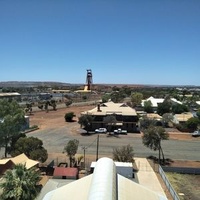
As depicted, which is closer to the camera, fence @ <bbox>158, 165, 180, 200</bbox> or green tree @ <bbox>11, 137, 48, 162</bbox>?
fence @ <bbox>158, 165, 180, 200</bbox>

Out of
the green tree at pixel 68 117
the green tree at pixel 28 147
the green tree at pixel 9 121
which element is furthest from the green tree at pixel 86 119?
the green tree at pixel 28 147

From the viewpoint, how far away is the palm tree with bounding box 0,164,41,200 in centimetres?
1811

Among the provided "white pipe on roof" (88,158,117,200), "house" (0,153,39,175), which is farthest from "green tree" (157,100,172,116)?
"white pipe on roof" (88,158,117,200)

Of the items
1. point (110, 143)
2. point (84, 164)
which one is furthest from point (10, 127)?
point (110, 143)

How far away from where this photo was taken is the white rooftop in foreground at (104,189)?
60.0ft

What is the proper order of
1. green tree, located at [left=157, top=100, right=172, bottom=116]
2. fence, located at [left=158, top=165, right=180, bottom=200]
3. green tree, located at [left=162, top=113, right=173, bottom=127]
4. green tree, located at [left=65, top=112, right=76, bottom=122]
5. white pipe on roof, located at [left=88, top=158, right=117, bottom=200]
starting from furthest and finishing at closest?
green tree, located at [left=157, top=100, right=172, bottom=116] < green tree, located at [left=65, top=112, right=76, bottom=122] < green tree, located at [left=162, top=113, right=173, bottom=127] < fence, located at [left=158, top=165, right=180, bottom=200] < white pipe on roof, located at [left=88, top=158, right=117, bottom=200]

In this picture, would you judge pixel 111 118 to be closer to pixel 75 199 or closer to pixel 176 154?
pixel 176 154

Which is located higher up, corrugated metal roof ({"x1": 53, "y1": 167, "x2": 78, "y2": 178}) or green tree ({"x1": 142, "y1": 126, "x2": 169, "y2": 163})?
green tree ({"x1": 142, "y1": 126, "x2": 169, "y2": 163})

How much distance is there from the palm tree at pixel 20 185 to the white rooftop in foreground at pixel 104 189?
306 cm

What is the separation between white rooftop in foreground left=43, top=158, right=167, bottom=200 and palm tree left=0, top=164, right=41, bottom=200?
3.06 metres

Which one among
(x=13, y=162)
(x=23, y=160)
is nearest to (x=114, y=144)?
(x=23, y=160)

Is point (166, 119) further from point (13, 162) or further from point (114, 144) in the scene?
point (13, 162)

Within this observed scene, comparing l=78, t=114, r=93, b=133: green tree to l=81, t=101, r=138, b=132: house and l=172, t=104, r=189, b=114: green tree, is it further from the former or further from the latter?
l=172, t=104, r=189, b=114: green tree

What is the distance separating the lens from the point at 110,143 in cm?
4956
